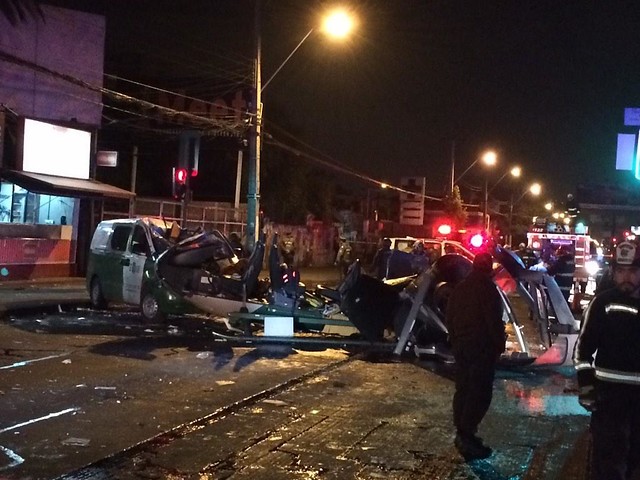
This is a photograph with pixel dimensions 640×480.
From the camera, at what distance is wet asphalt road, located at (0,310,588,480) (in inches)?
259

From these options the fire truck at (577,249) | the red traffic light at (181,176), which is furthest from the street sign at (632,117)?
the red traffic light at (181,176)

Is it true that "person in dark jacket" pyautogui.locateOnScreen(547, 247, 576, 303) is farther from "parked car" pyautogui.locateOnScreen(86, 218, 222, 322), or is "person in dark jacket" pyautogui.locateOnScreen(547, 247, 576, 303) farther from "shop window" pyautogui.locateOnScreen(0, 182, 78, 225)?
"shop window" pyautogui.locateOnScreen(0, 182, 78, 225)

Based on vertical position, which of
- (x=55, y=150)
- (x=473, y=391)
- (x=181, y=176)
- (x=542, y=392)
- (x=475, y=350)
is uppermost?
(x=55, y=150)

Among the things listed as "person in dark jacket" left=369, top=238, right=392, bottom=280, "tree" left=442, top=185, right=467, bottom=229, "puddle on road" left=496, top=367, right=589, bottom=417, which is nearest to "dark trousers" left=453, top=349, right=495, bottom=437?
"puddle on road" left=496, top=367, right=589, bottom=417

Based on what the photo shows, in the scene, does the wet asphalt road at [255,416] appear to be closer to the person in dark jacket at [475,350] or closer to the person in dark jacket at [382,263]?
the person in dark jacket at [475,350]

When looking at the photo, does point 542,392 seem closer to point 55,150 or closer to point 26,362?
point 26,362

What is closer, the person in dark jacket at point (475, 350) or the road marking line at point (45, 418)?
the person in dark jacket at point (475, 350)

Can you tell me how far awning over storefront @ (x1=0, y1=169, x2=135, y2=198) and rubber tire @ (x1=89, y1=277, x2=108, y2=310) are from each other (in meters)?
8.51

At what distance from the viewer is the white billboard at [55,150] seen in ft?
86.4

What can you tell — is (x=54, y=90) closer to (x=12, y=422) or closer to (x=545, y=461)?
(x=12, y=422)

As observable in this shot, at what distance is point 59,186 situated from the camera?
2553cm

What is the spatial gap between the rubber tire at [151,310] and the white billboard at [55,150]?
1258cm

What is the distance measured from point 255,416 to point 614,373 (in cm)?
408

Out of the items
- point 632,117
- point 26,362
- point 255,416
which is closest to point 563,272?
point 26,362
